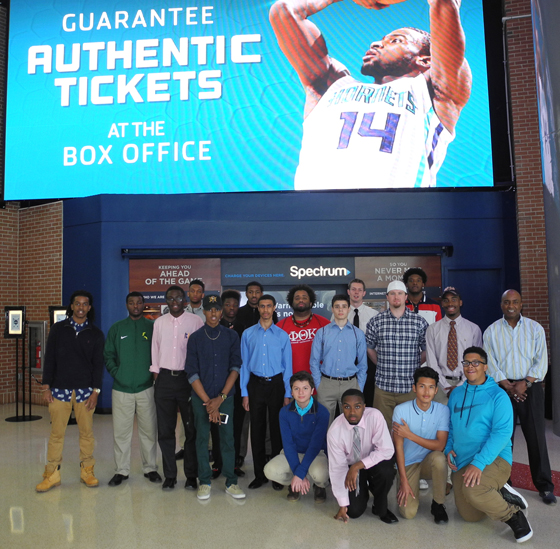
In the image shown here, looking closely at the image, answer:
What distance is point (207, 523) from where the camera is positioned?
12.3 ft

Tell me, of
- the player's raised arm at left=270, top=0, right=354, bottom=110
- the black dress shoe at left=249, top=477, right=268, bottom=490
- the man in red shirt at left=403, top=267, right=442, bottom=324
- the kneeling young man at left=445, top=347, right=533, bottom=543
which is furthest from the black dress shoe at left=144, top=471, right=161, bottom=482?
the player's raised arm at left=270, top=0, right=354, bottom=110

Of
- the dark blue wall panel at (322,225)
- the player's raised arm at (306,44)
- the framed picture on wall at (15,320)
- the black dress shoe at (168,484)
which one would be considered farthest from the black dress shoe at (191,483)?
the player's raised arm at (306,44)

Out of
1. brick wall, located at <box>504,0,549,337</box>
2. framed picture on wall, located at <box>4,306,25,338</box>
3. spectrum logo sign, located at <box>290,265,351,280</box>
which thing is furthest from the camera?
spectrum logo sign, located at <box>290,265,351,280</box>

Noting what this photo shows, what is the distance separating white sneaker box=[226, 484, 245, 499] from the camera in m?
4.26

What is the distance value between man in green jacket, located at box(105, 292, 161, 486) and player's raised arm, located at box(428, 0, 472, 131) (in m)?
5.97

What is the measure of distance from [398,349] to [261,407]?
123 cm

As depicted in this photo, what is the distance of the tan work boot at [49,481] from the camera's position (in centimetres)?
446

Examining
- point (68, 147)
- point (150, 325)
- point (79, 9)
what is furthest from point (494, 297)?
point (79, 9)

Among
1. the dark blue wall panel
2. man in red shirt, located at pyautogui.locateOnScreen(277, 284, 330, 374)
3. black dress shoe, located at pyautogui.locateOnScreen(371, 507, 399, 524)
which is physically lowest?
black dress shoe, located at pyautogui.locateOnScreen(371, 507, 399, 524)

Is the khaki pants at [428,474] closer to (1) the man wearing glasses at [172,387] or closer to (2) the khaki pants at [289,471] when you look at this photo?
(2) the khaki pants at [289,471]

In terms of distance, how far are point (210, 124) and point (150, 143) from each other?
99 centimetres

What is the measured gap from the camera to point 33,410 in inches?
333

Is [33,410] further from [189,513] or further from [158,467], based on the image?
[189,513]

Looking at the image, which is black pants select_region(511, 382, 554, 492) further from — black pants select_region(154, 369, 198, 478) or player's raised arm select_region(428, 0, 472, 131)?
player's raised arm select_region(428, 0, 472, 131)
